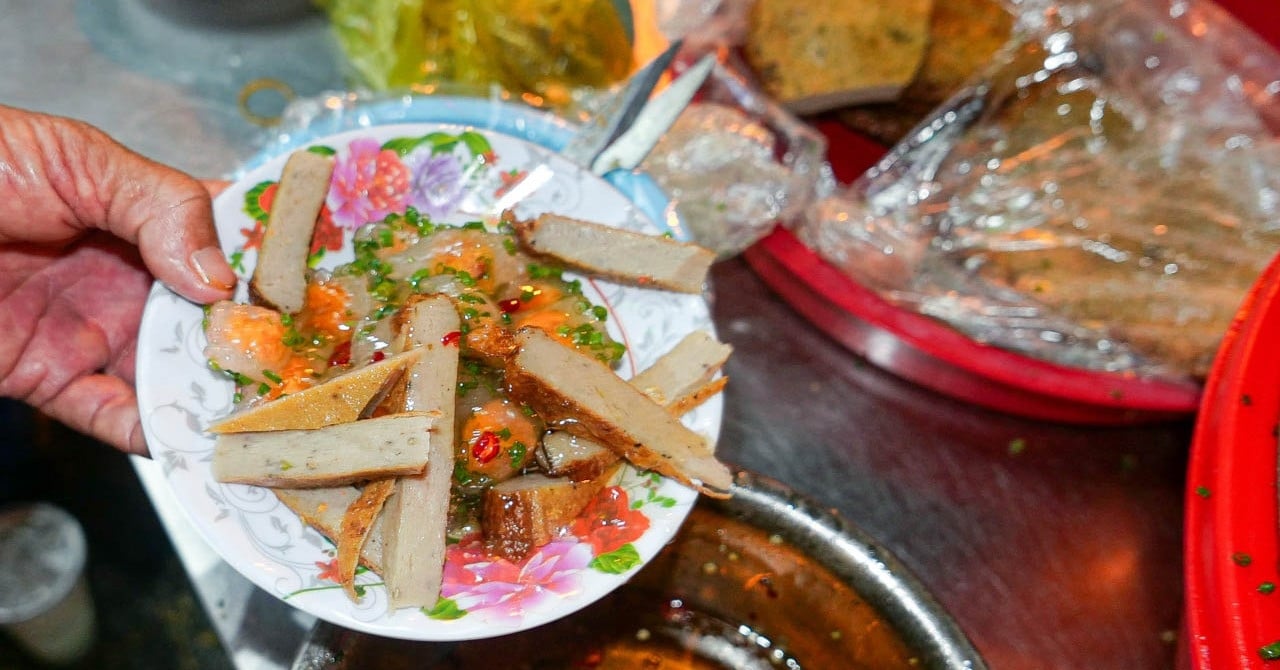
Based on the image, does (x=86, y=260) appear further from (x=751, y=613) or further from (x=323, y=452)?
(x=751, y=613)

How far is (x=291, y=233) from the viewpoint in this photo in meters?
1.23

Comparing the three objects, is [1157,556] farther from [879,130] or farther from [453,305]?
[453,305]

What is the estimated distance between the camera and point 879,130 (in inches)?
74.2

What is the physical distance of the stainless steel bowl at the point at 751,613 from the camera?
4.07 ft

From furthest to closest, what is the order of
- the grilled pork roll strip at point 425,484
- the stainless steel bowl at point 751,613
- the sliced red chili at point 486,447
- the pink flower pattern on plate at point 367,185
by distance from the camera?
the pink flower pattern on plate at point 367,185 < the stainless steel bowl at point 751,613 < the sliced red chili at point 486,447 < the grilled pork roll strip at point 425,484

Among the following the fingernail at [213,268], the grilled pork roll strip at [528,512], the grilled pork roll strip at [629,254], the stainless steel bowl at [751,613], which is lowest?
the stainless steel bowl at [751,613]

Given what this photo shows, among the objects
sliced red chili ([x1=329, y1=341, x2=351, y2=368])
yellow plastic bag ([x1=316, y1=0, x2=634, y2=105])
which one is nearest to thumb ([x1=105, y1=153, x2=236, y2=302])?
sliced red chili ([x1=329, y1=341, x2=351, y2=368])

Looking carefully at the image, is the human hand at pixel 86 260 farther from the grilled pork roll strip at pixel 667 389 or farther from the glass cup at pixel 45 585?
the grilled pork roll strip at pixel 667 389

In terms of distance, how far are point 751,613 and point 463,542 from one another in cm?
52

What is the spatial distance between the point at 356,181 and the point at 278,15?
1016 mm

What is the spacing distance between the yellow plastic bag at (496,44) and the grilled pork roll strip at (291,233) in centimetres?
68

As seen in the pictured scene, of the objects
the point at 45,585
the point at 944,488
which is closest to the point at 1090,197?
the point at 944,488

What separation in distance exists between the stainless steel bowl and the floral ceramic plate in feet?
0.65

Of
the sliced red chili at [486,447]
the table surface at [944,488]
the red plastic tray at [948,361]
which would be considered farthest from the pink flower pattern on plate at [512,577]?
the red plastic tray at [948,361]
